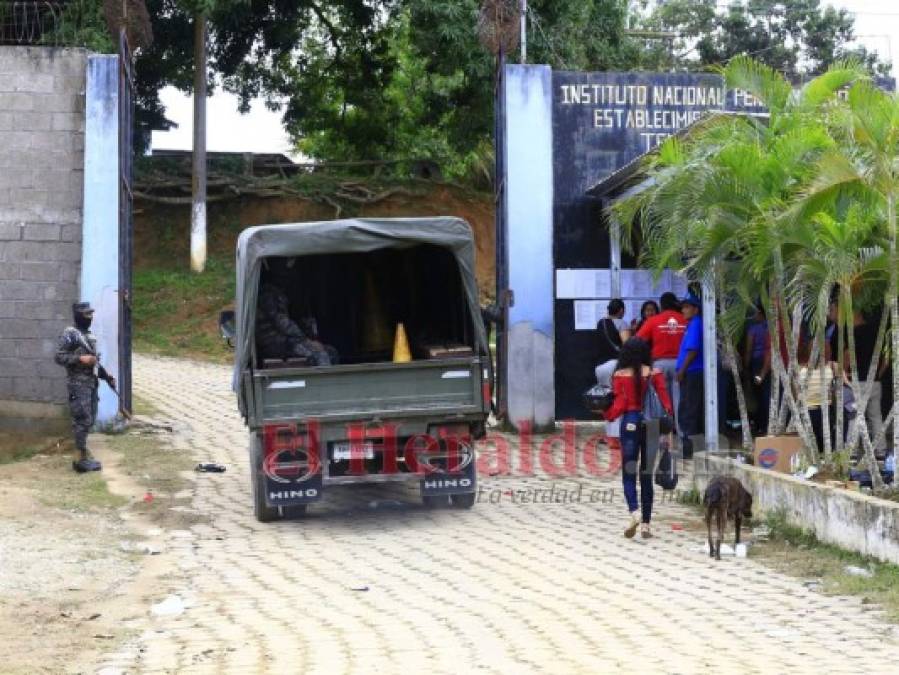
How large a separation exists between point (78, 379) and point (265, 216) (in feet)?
60.2

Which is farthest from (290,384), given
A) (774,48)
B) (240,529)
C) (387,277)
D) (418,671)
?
(774,48)

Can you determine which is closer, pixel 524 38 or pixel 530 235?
pixel 530 235

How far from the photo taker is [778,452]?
12000mm

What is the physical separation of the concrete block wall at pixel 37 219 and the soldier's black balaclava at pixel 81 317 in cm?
181

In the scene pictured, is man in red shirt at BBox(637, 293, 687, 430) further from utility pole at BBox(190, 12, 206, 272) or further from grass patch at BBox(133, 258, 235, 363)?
utility pole at BBox(190, 12, 206, 272)

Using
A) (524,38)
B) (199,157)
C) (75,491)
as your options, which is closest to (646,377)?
(75,491)

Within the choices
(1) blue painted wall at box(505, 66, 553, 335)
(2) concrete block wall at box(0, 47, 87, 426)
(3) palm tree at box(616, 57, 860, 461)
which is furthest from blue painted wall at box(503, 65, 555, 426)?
Answer: (2) concrete block wall at box(0, 47, 87, 426)

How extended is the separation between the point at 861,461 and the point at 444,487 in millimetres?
3487

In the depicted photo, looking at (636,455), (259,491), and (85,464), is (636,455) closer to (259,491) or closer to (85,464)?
(259,491)

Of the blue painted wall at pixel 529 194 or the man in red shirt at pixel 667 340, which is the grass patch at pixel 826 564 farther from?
the blue painted wall at pixel 529 194

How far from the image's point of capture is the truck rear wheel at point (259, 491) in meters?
12.0

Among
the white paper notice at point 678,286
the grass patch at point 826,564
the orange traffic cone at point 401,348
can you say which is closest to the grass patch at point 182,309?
the white paper notice at point 678,286

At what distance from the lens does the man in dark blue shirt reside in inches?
582

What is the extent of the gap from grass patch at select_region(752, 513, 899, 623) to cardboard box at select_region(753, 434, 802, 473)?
83 centimetres
